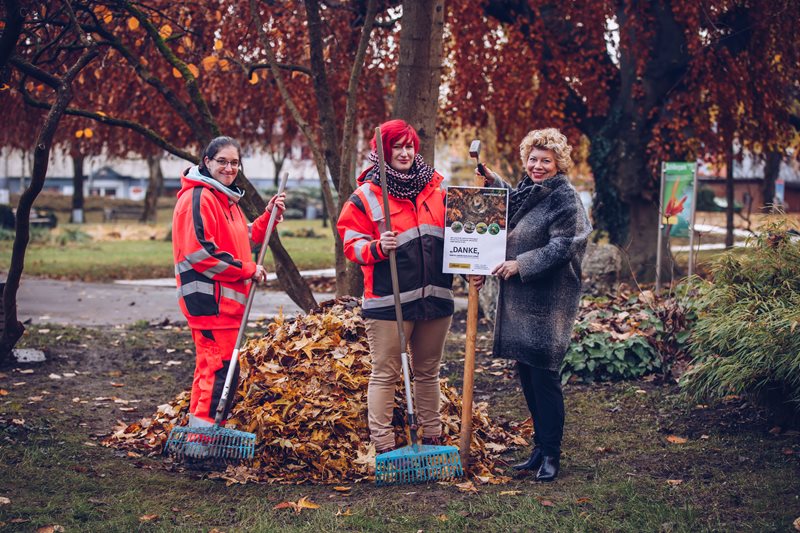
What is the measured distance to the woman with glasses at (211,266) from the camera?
15.9ft

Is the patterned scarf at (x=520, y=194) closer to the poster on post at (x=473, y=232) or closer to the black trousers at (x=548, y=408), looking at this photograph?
the poster on post at (x=473, y=232)

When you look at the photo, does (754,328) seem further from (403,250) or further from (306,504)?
(306,504)

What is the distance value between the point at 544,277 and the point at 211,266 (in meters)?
1.81

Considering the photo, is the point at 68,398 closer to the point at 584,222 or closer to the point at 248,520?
the point at 248,520

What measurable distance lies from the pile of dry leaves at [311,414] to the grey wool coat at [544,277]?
750 mm

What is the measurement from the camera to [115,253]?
21.2 m

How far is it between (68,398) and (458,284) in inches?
295

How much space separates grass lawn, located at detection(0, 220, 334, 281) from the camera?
17.2 meters

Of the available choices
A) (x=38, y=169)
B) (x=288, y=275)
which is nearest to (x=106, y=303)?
(x=288, y=275)

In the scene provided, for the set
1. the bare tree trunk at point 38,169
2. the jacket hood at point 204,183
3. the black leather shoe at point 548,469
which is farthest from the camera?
the bare tree trunk at point 38,169

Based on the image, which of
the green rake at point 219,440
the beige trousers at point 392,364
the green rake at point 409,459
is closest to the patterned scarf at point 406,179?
the green rake at point 409,459

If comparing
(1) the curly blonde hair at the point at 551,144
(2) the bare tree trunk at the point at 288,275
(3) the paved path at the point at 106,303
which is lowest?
(3) the paved path at the point at 106,303

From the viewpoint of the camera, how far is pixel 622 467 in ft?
16.3

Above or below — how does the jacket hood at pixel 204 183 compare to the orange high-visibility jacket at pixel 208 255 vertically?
above
